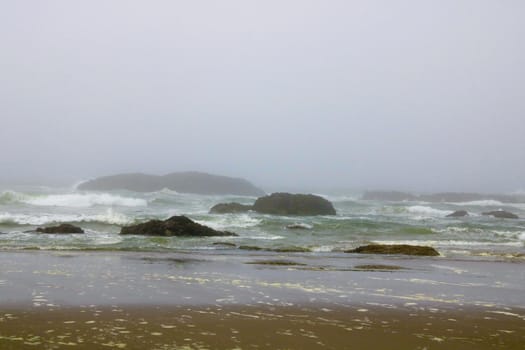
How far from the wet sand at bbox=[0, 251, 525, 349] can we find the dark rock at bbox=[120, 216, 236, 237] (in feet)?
28.2

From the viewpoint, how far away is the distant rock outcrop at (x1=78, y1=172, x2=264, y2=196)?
104 metres

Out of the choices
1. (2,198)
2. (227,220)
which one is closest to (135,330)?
(227,220)

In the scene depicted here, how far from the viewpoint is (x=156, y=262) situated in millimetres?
11367

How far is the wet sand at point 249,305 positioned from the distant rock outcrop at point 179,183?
307 feet

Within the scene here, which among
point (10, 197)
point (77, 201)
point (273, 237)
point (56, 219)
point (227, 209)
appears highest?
point (10, 197)

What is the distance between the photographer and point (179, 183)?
109 meters

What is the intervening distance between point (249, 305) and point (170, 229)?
46.9 feet

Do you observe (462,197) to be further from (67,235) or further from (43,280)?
(43,280)

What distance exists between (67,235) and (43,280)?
37.7 feet

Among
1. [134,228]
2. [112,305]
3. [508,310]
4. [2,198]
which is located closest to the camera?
[112,305]

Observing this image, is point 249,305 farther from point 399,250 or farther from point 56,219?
point 56,219

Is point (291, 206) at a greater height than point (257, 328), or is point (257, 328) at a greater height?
point (291, 206)

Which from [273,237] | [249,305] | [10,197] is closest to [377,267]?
[249,305]

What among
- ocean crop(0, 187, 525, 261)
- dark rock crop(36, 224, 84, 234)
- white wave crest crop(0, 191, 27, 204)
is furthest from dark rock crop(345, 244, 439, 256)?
white wave crest crop(0, 191, 27, 204)
